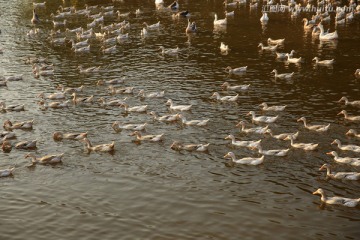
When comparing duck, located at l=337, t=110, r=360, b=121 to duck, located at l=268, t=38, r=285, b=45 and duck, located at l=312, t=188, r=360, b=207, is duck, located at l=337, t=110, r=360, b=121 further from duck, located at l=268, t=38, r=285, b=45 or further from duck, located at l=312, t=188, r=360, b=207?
duck, located at l=268, t=38, r=285, b=45

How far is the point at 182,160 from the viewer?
32438 millimetres

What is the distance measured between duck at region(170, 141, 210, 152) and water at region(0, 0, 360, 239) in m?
0.41

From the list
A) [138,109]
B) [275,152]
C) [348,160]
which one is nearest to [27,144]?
[138,109]

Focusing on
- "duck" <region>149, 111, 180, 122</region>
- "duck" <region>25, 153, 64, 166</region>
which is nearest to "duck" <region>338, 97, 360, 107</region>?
"duck" <region>149, 111, 180, 122</region>

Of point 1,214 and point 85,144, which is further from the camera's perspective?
point 85,144

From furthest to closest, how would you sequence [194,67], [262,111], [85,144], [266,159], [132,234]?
[194,67] < [262,111] < [85,144] < [266,159] < [132,234]

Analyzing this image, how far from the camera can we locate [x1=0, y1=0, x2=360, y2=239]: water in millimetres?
26078

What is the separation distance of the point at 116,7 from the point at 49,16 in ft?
31.5

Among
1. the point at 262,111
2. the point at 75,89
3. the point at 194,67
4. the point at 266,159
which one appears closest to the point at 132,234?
the point at 266,159

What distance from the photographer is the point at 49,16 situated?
2992 inches

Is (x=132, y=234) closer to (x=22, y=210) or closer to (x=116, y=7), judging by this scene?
(x=22, y=210)

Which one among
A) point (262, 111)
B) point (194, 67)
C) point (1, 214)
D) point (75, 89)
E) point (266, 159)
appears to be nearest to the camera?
point (1, 214)

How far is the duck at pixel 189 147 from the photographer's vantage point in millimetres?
33263

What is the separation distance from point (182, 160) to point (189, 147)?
139cm
